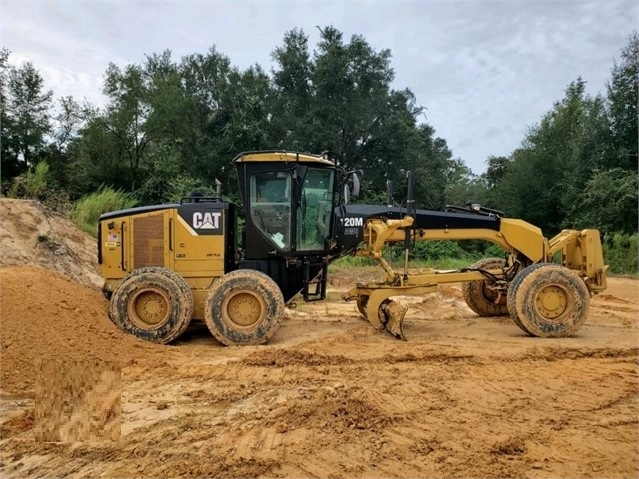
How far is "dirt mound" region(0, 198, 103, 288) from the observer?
9273mm

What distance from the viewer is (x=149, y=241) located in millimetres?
8156

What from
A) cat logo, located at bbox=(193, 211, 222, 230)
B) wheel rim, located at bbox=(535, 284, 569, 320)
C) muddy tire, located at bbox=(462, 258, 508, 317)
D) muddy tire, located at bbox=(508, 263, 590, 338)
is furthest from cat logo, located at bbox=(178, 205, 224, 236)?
wheel rim, located at bbox=(535, 284, 569, 320)

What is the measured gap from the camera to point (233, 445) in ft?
12.5

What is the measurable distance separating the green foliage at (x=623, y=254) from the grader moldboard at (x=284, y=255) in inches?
491

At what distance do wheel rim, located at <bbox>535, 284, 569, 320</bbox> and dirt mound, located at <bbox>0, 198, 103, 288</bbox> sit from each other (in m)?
7.66

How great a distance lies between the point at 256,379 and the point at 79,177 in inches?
719

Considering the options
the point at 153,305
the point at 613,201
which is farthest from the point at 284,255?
the point at 613,201

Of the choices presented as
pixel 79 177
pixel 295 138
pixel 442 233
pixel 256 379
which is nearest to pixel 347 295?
pixel 442 233

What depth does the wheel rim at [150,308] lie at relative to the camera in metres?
7.52

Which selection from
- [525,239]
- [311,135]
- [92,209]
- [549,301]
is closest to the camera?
[549,301]

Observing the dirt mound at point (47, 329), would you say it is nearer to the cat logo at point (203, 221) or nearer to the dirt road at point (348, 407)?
the dirt road at point (348, 407)

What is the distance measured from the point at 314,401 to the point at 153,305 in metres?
3.71

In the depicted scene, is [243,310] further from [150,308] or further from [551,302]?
[551,302]

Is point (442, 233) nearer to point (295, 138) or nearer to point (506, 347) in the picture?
point (506, 347)
